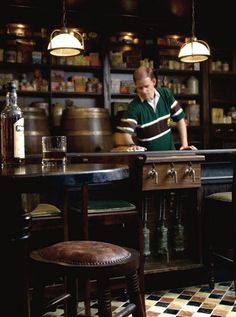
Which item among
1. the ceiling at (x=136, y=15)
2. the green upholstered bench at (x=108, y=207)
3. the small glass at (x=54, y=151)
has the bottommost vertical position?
the green upholstered bench at (x=108, y=207)

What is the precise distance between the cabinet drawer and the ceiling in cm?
349

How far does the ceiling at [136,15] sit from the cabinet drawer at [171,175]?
11.5 feet

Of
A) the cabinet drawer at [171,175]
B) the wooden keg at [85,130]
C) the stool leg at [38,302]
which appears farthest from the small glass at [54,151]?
the wooden keg at [85,130]

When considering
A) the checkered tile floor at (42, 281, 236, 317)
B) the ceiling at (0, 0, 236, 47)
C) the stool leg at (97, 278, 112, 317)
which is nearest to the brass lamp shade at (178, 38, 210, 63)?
the ceiling at (0, 0, 236, 47)

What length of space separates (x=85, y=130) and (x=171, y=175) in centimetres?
258

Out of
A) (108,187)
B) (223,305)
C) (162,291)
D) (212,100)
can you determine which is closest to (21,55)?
(212,100)

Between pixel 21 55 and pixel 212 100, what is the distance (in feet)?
9.49

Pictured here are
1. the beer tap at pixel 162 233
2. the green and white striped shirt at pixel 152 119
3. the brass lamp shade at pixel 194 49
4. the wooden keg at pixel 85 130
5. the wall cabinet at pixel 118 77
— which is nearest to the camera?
the beer tap at pixel 162 233

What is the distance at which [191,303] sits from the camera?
9.31 ft


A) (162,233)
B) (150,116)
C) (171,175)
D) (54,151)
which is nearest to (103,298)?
(54,151)

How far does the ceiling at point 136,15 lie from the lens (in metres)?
5.79

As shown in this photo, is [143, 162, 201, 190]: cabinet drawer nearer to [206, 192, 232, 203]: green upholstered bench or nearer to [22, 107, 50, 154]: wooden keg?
[206, 192, 232, 203]: green upholstered bench

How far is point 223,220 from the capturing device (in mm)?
3363

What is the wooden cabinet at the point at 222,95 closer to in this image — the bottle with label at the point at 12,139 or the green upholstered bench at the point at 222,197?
the green upholstered bench at the point at 222,197
